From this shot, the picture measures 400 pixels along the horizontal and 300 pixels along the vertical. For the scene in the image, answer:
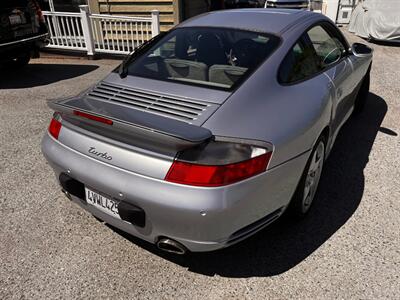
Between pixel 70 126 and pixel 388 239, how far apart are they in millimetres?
2385

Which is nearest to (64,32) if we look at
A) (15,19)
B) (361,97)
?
(15,19)

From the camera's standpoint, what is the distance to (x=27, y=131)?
4.52m

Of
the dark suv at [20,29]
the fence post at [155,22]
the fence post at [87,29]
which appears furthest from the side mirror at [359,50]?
the fence post at [87,29]

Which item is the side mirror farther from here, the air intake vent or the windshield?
the air intake vent

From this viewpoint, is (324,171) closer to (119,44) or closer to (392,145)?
(392,145)

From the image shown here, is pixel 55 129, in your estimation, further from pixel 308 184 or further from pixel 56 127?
pixel 308 184

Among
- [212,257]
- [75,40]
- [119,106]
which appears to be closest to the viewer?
[119,106]

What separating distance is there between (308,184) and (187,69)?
124 cm

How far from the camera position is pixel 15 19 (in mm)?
6215

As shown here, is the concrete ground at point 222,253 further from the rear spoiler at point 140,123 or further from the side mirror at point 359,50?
the side mirror at point 359,50

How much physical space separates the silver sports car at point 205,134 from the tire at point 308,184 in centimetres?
1

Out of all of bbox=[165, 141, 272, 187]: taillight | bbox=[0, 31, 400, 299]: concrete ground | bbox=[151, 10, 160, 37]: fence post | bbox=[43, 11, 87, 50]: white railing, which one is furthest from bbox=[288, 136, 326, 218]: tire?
bbox=[43, 11, 87, 50]: white railing

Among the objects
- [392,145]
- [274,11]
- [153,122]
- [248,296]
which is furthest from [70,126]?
[392,145]

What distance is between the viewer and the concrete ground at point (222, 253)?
220 centimetres
